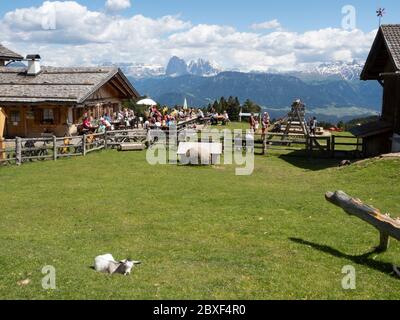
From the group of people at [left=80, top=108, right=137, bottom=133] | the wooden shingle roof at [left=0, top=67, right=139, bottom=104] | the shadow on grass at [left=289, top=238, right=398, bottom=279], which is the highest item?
the wooden shingle roof at [left=0, top=67, right=139, bottom=104]

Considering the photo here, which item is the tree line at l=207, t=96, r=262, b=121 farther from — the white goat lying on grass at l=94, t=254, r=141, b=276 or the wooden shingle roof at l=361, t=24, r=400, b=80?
the white goat lying on grass at l=94, t=254, r=141, b=276

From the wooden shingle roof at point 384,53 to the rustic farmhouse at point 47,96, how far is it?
57.2 ft

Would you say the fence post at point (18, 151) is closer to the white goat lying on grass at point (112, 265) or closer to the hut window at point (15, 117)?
the hut window at point (15, 117)

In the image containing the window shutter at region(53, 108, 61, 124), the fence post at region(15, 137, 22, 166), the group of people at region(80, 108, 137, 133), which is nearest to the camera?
the fence post at region(15, 137, 22, 166)

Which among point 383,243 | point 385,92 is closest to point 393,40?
Result: point 385,92

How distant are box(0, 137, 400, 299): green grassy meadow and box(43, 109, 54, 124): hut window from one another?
1289cm

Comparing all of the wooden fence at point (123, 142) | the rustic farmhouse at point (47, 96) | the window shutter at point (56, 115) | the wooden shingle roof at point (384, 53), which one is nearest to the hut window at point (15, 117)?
the rustic farmhouse at point (47, 96)

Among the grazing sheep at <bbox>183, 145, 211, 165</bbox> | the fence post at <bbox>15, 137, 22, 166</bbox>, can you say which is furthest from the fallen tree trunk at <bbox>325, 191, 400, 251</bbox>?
the fence post at <bbox>15, 137, 22, 166</bbox>

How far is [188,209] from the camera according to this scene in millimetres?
13984

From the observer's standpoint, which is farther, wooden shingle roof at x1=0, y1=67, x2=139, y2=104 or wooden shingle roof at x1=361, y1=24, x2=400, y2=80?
wooden shingle roof at x1=0, y1=67, x2=139, y2=104

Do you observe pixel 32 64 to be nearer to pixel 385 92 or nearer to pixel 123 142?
pixel 123 142

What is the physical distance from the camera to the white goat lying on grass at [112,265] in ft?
28.6

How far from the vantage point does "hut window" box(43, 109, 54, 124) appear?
33000mm
